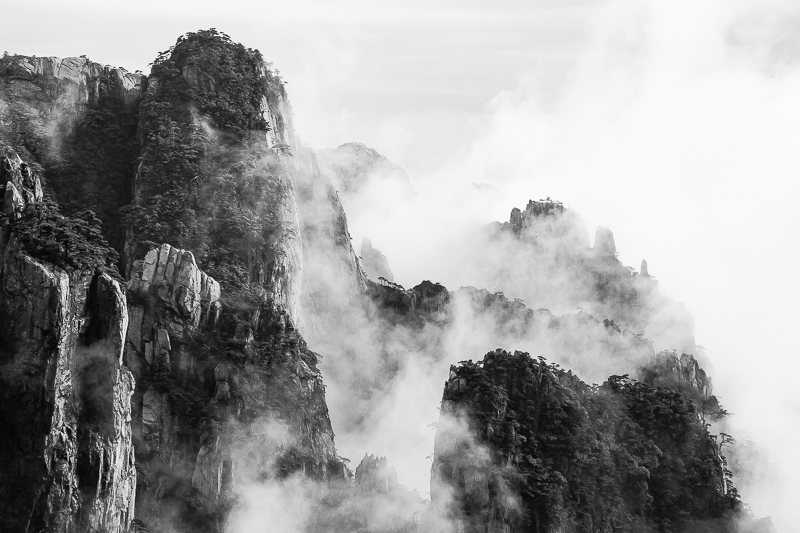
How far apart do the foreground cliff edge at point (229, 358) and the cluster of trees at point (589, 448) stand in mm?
154

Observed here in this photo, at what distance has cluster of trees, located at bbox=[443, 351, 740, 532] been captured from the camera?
444ft

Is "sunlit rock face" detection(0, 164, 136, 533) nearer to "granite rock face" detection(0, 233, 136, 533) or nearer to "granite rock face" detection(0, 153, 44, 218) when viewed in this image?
"granite rock face" detection(0, 233, 136, 533)

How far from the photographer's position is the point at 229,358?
131 m

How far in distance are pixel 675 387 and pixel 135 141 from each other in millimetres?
41629

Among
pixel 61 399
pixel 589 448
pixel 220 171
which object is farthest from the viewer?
pixel 220 171

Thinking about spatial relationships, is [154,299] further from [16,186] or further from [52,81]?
[52,81]

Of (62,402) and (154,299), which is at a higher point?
(154,299)

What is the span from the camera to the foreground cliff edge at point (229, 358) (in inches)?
4488

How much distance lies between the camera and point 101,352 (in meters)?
116

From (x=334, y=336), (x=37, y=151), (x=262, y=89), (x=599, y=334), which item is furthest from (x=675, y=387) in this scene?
(x=37, y=151)

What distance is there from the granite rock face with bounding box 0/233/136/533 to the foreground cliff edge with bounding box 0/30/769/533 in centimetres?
12

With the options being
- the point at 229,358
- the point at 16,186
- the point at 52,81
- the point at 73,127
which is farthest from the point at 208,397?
the point at 52,81

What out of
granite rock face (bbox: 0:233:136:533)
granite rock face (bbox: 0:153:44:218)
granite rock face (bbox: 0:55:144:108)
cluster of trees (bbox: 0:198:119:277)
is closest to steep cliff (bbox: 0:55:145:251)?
granite rock face (bbox: 0:55:144:108)

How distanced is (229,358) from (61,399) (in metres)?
19.4
